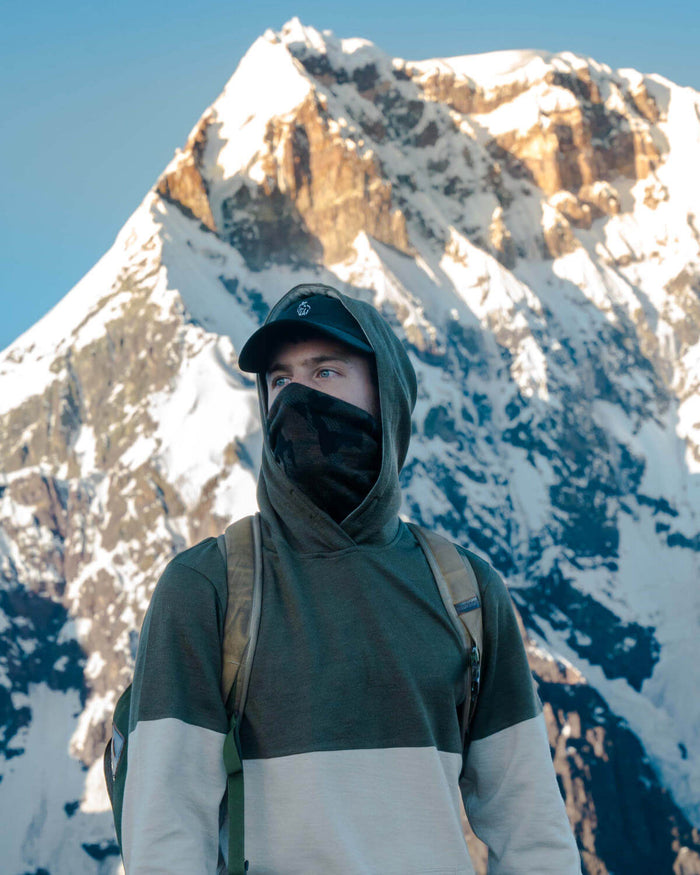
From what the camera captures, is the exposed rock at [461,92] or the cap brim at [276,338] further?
the exposed rock at [461,92]

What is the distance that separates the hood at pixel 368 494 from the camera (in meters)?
3.89

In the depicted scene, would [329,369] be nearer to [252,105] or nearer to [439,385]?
[439,385]

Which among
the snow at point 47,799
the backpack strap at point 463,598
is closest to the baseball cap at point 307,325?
the backpack strap at point 463,598

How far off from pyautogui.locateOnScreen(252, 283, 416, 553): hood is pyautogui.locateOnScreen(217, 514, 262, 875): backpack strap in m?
0.13

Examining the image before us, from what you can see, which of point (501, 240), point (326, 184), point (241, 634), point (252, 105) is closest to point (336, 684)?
point (241, 634)

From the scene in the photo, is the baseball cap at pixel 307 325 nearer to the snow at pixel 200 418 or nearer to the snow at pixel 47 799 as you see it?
the snow at pixel 47 799

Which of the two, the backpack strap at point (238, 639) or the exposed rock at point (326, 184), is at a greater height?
the exposed rock at point (326, 184)

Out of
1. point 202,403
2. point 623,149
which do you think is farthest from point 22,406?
point 623,149

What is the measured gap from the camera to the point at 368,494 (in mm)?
3961

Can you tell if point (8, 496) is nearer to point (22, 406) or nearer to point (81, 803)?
point (22, 406)

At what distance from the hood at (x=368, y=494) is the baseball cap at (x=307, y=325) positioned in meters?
0.04

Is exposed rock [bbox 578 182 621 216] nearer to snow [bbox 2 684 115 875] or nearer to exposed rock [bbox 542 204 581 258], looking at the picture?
exposed rock [bbox 542 204 581 258]

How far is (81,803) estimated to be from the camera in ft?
321

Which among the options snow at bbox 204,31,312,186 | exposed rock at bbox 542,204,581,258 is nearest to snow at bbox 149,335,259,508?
snow at bbox 204,31,312,186
